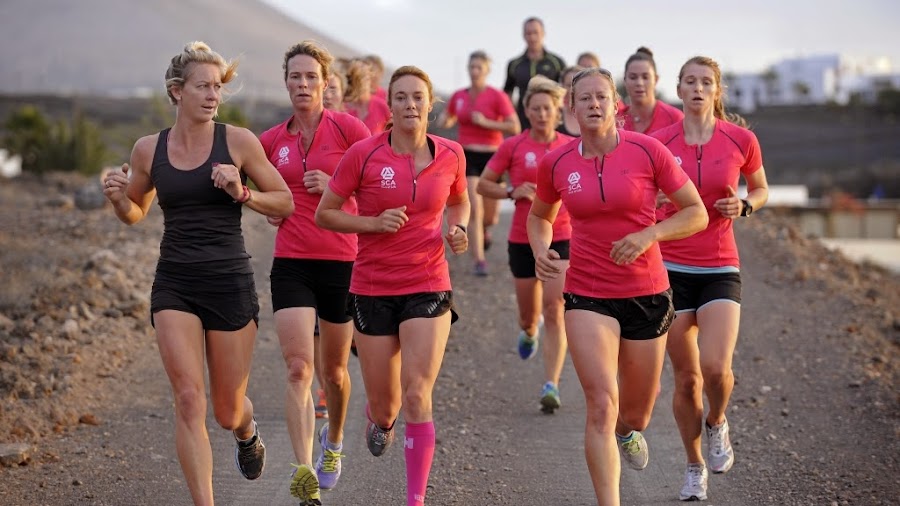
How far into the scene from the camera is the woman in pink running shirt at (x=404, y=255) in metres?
6.01

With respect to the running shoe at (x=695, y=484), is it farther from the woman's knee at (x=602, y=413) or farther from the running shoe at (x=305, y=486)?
the running shoe at (x=305, y=486)

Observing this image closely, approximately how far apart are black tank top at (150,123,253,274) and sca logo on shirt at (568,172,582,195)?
1.69m

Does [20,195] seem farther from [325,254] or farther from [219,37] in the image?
[219,37]

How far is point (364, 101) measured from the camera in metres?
10.2

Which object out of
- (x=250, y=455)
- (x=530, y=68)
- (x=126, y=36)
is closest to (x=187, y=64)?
(x=250, y=455)

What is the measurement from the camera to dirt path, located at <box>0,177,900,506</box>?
23.1ft

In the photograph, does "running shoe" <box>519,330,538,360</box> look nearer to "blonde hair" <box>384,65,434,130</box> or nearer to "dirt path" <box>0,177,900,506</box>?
"dirt path" <box>0,177,900,506</box>

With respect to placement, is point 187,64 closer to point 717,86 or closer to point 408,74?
point 408,74

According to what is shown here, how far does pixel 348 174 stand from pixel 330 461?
191cm

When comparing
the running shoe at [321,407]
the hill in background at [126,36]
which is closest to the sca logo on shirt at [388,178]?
the running shoe at [321,407]

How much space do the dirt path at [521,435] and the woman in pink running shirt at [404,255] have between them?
101 centimetres

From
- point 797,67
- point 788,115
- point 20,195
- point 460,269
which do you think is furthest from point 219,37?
point 460,269

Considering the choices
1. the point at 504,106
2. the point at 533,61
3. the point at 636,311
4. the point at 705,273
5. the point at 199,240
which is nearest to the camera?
the point at 199,240

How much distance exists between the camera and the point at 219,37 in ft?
513
